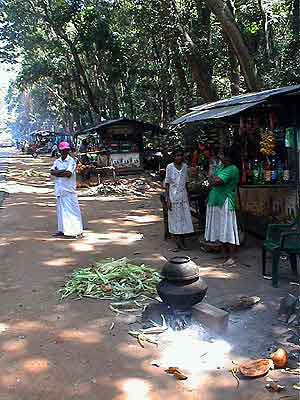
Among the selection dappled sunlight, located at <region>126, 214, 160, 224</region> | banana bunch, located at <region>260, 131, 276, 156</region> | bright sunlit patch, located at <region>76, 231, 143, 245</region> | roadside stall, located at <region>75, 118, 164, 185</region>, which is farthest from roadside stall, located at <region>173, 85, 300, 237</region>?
roadside stall, located at <region>75, 118, 164, 185</region>

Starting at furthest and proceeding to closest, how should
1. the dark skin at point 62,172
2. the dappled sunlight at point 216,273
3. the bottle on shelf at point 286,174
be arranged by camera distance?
the dark skin at point 62,172 → the bottle on shelf at point 286,174 → the dappled sunlight at point 216,273

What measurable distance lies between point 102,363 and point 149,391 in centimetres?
63

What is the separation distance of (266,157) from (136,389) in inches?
225

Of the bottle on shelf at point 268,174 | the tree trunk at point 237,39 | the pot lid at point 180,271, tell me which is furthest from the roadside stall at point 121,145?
the pot lid at point 180,271

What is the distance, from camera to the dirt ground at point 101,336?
377 cm

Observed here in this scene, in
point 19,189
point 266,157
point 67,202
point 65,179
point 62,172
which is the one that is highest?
point 266,157

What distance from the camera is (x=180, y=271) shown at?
4.75 metres

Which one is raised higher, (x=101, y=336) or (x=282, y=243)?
(x=282, y=243)

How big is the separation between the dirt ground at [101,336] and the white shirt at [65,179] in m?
1.01

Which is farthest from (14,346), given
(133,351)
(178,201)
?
(178,201)

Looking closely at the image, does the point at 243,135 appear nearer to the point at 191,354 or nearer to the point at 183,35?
the point at 191,354

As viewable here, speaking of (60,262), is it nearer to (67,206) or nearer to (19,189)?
(67,206)

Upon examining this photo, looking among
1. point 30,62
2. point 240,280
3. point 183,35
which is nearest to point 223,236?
point 240,280

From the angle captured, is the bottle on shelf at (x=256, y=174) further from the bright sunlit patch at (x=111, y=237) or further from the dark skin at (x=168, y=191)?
the bright sunlit patch at (x=111, y=237)
